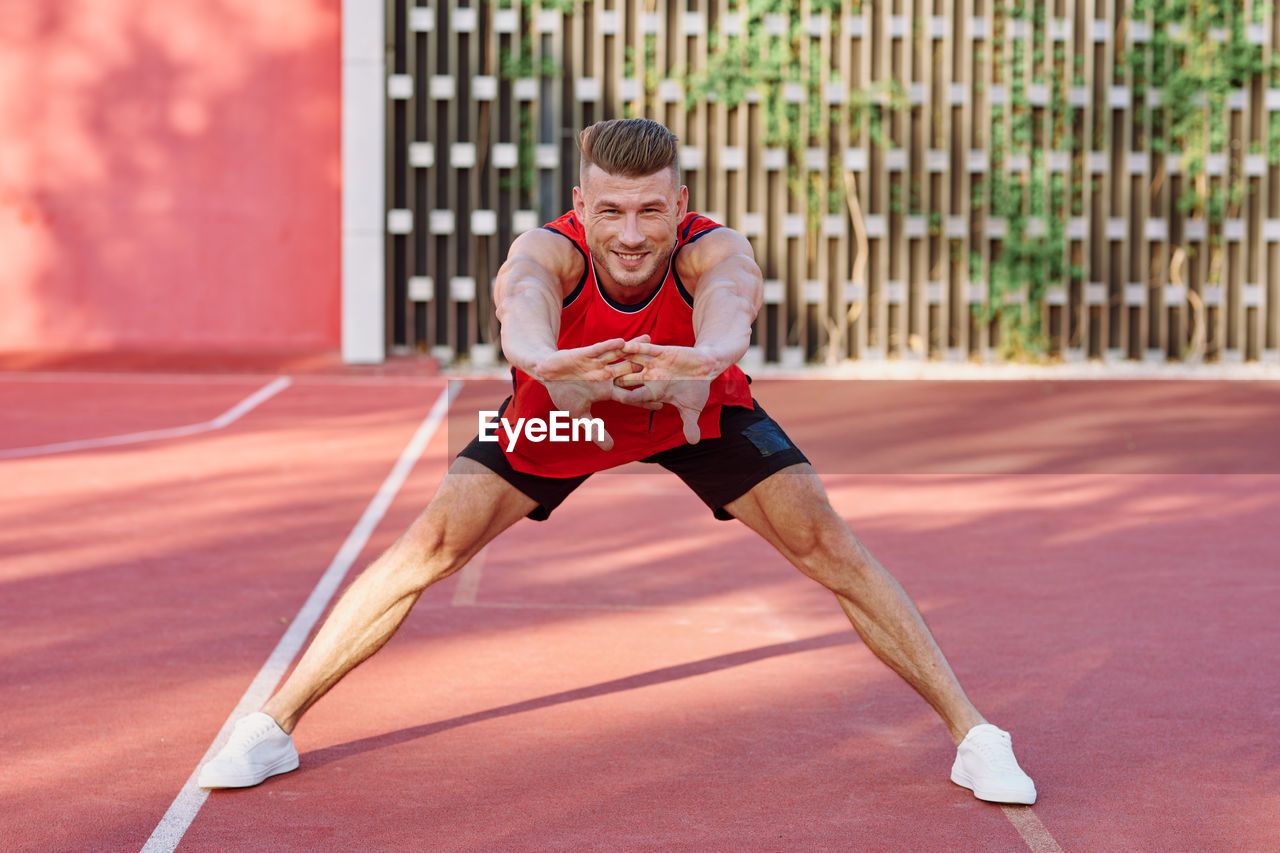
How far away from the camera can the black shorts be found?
387 cm

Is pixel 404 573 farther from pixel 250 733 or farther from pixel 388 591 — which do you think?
pixel 250 733

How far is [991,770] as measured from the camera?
12.3ft

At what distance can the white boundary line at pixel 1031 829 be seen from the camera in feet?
11.5

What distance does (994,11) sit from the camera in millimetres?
14719

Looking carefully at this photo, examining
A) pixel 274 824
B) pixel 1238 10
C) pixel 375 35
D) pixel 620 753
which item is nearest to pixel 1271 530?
pixel 620 753

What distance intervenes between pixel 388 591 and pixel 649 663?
1440mm

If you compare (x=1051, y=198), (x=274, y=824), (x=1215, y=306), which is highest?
(x=1051, y=198)

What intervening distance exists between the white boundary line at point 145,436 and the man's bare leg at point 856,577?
6727 millimetres

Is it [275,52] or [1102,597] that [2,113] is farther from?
[1102,597]

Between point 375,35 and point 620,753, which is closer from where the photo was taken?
point 620,753

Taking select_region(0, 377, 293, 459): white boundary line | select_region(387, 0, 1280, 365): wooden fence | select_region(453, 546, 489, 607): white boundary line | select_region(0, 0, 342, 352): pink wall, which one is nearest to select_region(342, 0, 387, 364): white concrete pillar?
select_region(387, 0, 1280, 365): wooden fence

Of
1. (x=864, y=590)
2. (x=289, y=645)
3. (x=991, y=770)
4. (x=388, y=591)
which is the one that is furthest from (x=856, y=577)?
(x=289, y=645)

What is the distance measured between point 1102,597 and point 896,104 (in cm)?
938

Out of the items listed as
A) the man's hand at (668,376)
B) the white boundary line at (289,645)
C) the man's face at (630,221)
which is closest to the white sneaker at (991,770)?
the man's hand at (668,376)
